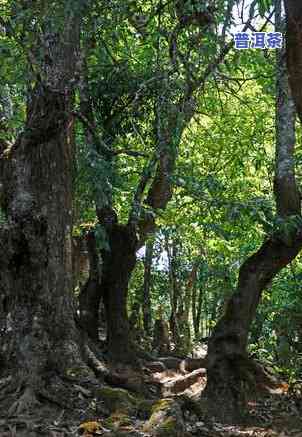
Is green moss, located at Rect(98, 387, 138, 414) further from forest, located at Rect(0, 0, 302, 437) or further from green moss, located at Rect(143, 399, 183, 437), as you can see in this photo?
green moss, located at Rect(143, 399, 183, 437)

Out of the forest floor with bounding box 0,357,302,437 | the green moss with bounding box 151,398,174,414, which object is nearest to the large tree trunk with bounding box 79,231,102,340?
the forest floor with bounding box 0,357,302,437

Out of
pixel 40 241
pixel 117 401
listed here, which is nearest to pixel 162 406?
pixel 117 401

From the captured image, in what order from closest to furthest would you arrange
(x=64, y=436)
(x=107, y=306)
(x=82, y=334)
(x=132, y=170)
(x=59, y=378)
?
(x=64, y=436), (x=59, y=378), (x=82, y=334), (x=107, y=306), (x=132, y=170)

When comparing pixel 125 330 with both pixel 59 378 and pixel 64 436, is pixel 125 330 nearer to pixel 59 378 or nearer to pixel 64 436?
pixel 59 378

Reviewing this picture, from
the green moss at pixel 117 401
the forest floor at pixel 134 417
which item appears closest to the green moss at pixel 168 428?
the forest floor at pixel 134 417

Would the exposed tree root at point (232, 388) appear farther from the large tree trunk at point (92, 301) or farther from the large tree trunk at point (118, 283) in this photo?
the large tree trunk at point (92, 301)

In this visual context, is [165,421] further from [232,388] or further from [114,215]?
[114,215]

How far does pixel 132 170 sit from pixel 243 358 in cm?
603

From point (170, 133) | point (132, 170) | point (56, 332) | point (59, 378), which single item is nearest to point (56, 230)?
point (56, 332)

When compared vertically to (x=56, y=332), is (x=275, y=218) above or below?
above

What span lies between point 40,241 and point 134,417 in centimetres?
213

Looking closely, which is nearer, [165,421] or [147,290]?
[165,421]

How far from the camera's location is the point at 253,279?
28.3 feet

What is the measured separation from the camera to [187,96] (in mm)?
7902
